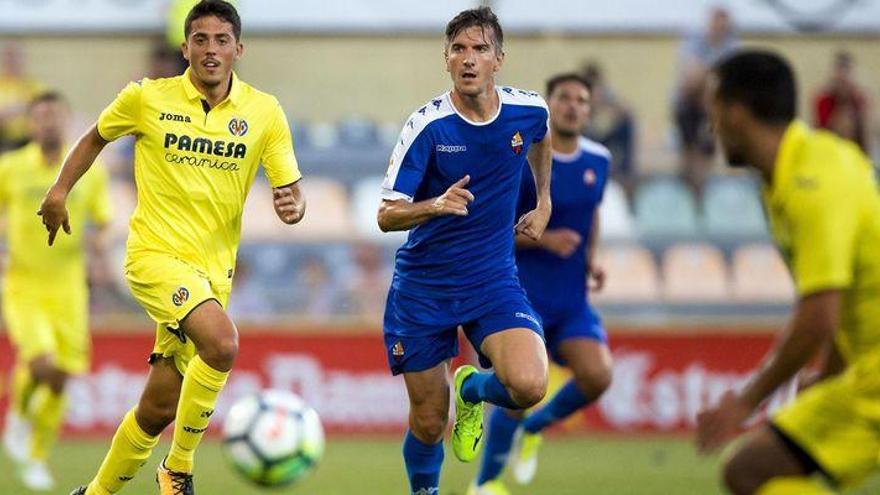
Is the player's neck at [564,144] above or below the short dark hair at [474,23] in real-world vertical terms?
below

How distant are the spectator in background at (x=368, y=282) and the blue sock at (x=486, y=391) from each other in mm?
7110

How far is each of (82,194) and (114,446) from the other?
16.7ft

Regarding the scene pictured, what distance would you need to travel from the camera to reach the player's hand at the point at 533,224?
803 centimetres

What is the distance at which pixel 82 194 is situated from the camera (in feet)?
41.0

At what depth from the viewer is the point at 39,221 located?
41.5 ft

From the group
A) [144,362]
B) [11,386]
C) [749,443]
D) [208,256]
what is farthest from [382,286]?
[749,443]

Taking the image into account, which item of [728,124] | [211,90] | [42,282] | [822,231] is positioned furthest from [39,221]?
[822,231]

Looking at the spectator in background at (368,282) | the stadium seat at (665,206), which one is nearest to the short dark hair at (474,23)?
the spectator in background at (368,282)

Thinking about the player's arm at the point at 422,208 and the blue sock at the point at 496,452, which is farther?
the blue sock at the point at 496,452

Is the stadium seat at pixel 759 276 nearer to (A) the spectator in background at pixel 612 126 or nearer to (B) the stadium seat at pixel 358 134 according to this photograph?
(A) the spectator in background at pixel 612 126

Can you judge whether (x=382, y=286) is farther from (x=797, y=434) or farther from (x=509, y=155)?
(x=797, y=434)

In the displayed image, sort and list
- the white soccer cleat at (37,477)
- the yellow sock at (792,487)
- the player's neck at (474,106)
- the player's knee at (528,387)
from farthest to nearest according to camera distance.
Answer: the white soccer cleat at (37,477), the player's neck at (474,106), the player's knee at (528,387), the yellow sock at (792,487)

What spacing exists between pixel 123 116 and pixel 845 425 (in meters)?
4.16

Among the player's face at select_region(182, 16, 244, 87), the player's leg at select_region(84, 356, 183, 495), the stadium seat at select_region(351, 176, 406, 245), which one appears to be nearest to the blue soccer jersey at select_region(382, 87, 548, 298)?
the player's face at select_region(182, 16, 244, 87)
